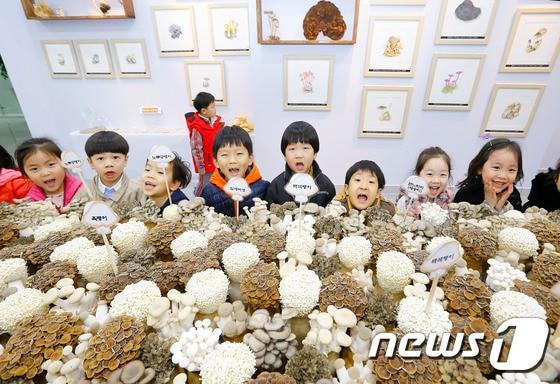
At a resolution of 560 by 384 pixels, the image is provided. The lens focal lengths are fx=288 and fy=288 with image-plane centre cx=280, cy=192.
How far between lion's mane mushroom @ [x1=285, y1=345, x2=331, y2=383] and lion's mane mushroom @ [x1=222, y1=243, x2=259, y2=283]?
0.28 meters

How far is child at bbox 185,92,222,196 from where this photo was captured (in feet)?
10.3

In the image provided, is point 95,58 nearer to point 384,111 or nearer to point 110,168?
point 110,168

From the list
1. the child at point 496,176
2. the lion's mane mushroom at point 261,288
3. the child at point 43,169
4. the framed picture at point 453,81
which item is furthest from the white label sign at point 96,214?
the framed picture at point 453,81

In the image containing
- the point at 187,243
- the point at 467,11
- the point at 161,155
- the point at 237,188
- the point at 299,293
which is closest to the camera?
the point at 299,293

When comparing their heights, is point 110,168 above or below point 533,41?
below

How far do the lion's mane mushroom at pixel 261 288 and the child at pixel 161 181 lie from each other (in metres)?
0.90

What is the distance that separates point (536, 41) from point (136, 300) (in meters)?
3.97

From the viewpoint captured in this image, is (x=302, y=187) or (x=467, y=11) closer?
(x=302, y=187)

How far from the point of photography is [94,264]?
2.89 ft

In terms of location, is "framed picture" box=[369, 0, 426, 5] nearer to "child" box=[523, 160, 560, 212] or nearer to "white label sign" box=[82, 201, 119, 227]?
"child" box=[523, 160, 560, 212]

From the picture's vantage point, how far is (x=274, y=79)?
3131 millimetres

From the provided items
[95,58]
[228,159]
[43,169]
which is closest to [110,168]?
[43,169]

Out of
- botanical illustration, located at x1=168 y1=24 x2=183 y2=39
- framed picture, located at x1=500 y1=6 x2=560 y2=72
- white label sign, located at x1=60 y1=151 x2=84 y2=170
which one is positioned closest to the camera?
white label sign, located at x1=60 y1=151 x2=84 y2=170

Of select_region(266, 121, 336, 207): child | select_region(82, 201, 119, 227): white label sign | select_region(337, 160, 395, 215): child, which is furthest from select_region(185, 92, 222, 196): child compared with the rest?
select_region(82, 201, 119, 227): white label sign
